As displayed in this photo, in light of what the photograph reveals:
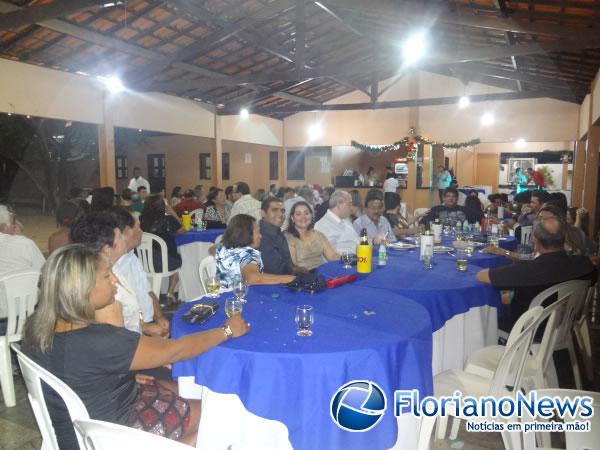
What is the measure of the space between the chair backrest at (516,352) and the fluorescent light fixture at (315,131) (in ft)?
41.2

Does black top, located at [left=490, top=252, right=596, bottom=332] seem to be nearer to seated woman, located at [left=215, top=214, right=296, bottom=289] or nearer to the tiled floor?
the tiled floor

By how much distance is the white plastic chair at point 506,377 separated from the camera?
6.48 feet

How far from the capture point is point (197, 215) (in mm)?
6445

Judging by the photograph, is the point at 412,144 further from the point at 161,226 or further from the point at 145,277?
the point at 145,277

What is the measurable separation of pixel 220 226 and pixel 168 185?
1101 cm

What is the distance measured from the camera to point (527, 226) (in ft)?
17.6

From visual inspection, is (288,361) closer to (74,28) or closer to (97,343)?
(97,343)

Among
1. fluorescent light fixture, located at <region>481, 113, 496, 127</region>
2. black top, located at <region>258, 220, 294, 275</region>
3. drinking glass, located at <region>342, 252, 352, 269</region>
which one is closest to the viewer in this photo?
black top, located at <region>258, 220, 294, 275</region>

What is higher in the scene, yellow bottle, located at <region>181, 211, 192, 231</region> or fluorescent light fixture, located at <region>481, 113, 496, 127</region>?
fluorescent light fixture, located at <region>481, 113, 496, 127</region>

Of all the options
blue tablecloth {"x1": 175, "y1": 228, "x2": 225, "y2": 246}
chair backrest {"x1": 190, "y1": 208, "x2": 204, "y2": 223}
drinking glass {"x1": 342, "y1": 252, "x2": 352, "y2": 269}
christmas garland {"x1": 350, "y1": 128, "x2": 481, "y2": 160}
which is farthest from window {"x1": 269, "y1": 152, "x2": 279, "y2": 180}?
drinking glass {"x1": 342, "y1": 252, "x2": 352, "y2": 269}

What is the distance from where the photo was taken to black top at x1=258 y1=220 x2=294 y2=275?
10.3 feet

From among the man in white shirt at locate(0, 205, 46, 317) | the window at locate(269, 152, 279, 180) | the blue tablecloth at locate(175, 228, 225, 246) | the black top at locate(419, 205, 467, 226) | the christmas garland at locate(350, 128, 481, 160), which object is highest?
the christmas garland at locate(350, 128, 481, 160)

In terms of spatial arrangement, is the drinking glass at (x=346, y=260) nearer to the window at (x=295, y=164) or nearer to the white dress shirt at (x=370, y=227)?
the white dress shirt at (x=370, y=227)

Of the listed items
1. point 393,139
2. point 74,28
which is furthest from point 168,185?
point 74,28
